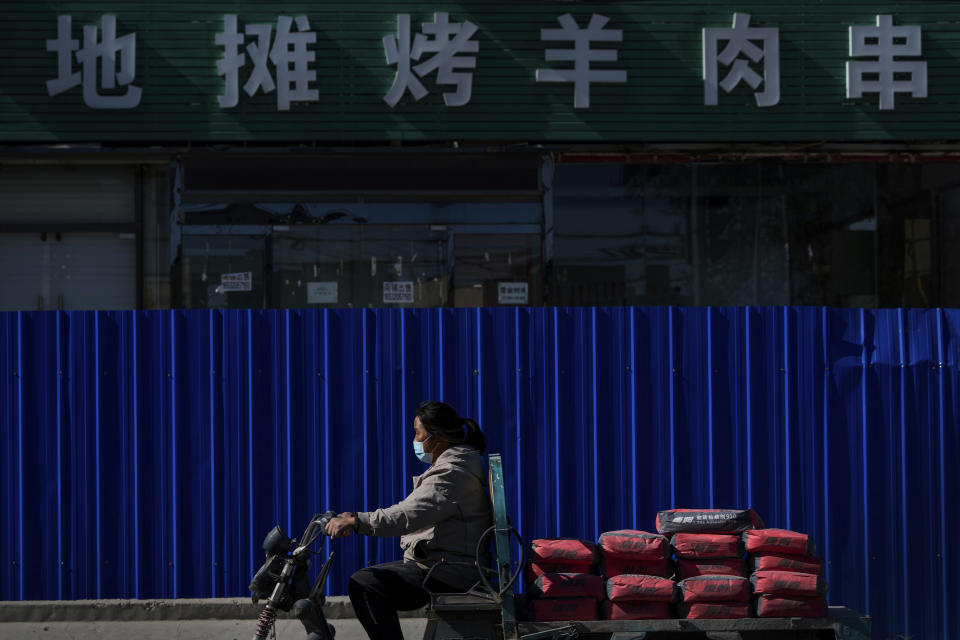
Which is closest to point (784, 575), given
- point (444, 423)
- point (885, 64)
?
point (444, 423)

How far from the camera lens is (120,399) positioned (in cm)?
738

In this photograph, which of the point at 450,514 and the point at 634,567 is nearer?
the point at 450,514

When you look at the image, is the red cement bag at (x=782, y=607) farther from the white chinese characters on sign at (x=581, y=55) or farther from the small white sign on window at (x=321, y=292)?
the white chinese characters on sign at (x=581, y=55)

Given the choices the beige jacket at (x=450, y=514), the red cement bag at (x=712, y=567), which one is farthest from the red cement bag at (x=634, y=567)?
the beige jacket at (x=450, y=514)

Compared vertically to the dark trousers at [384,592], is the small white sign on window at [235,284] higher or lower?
higher

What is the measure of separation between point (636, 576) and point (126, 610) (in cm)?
377

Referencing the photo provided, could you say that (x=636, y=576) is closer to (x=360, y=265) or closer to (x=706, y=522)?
(x=706, y=522)

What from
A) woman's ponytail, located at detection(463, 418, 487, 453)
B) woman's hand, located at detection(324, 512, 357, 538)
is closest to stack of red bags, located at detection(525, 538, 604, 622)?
woman's ponytail, located at detection(463, 418, 487, 453)

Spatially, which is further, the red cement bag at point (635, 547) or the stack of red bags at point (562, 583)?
the red cement bag at point (635, 547)

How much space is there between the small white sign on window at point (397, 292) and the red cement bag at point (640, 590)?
7.27m

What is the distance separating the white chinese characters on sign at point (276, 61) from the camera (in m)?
12.1

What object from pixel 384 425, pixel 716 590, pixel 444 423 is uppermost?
pixel 444 423

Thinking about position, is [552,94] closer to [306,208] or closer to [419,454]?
[306,208]

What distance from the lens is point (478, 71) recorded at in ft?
39.9
